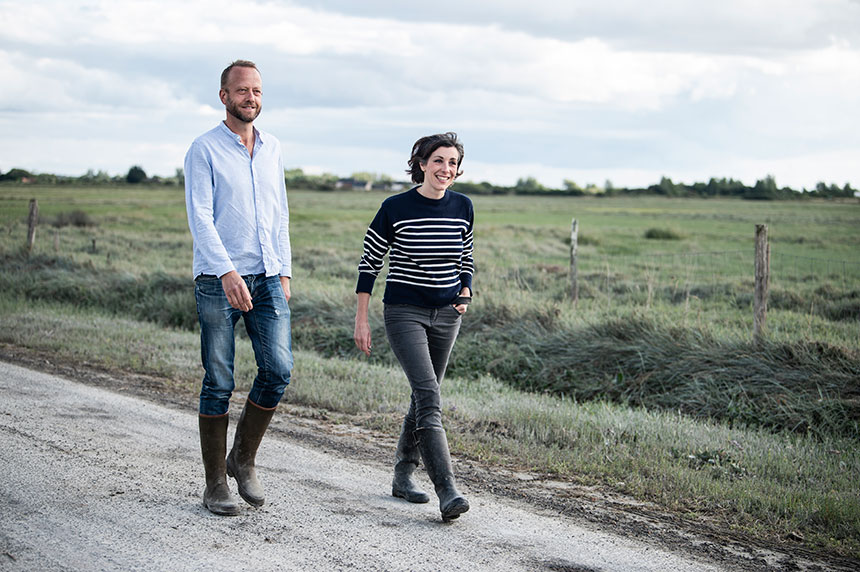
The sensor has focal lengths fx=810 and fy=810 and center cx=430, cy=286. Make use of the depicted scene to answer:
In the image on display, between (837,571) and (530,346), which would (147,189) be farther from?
(837,571)

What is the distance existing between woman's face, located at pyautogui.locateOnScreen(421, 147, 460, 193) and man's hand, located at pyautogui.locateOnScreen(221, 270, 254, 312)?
1241mm

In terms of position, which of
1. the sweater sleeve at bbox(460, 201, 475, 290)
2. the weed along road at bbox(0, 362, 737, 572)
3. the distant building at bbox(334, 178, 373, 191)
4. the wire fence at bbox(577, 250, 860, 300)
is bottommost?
the weed along road at bbox(0, 362, 737, 572)

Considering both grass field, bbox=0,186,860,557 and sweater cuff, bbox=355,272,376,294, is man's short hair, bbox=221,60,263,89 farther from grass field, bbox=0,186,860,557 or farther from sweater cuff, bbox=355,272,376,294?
grass field, bbox=0,186,860,557

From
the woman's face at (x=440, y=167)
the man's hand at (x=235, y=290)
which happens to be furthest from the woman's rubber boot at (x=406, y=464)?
the woman's face at (x=440, y=167)

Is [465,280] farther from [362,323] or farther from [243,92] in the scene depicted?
[243,92]

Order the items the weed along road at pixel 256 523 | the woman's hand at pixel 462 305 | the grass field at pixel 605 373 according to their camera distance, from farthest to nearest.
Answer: the grass field at pixel 605 373
the woman's hand at pixel 462 305
the weed along road at pixel 256 523

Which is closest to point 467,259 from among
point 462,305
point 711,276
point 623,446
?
point 462,305

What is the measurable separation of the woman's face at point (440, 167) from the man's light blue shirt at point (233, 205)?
0.92 m

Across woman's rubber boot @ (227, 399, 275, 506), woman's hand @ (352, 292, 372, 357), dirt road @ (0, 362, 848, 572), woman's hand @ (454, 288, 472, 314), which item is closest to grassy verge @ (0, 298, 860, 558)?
dirt road @ (0, 362, 848, 572)

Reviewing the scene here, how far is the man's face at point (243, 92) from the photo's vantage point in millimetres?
4594

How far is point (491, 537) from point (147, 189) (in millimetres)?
91597

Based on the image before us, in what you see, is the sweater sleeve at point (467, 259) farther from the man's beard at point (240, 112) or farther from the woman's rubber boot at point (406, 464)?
the man's beard at point (240, 112)

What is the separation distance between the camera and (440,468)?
4.67 meters

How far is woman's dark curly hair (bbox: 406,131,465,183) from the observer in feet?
15.7
